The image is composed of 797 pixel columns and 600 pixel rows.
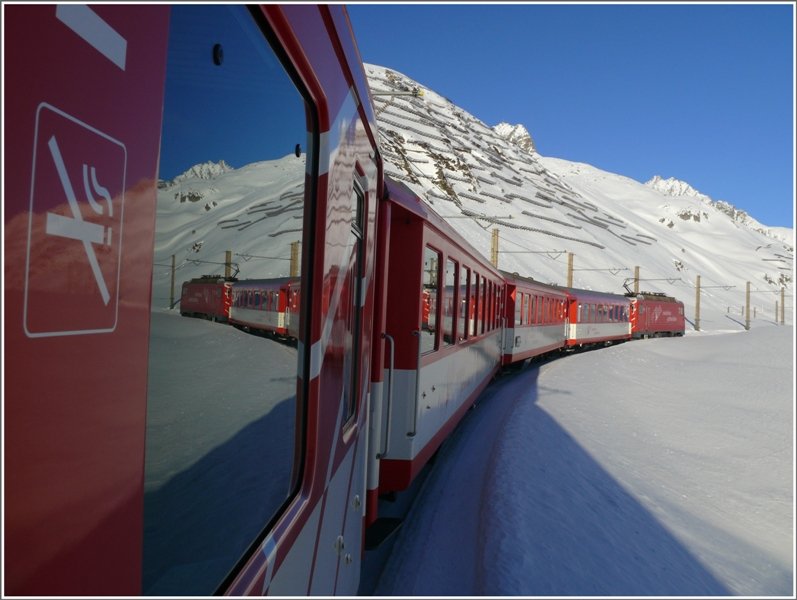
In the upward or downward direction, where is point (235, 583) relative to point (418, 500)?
upward

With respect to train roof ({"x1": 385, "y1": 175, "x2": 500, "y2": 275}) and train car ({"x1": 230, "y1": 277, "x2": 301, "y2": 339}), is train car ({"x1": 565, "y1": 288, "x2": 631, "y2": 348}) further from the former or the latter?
train car ({"x1": 230, "y1": 277, "x2": 301, "y2": 339})

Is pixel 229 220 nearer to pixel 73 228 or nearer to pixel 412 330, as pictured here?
pixel 73 228

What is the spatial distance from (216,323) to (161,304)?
1.24 ft

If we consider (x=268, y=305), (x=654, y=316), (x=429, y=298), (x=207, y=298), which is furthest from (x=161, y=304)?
(x=654, y=316)

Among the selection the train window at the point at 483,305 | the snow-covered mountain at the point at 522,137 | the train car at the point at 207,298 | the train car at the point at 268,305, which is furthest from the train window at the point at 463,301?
the snow-covered mountain at the point at 522,137

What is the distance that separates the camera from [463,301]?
305 inches

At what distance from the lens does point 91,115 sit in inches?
35.8

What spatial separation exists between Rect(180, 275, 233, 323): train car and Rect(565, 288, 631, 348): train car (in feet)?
78.1

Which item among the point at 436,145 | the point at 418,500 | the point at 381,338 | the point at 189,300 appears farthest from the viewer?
the point at 436,145

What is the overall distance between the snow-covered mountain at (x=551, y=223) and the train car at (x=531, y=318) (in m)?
25.7

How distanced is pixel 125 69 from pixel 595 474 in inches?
348

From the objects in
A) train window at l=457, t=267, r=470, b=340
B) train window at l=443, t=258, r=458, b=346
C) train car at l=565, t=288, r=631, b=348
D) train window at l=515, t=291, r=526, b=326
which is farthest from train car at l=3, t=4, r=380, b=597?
train car at l=565, t=288, r=631, b=348

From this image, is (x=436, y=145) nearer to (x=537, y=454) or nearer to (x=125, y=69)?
(x=537, y=454)

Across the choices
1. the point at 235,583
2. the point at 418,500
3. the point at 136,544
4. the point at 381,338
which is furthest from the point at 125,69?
the point at 418,500
